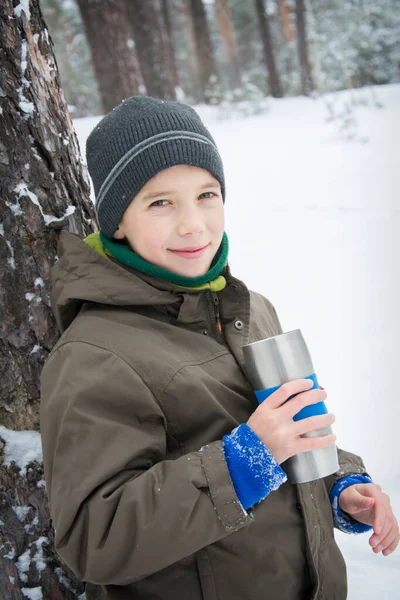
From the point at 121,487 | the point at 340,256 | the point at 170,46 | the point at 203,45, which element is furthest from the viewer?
the point at 170,46

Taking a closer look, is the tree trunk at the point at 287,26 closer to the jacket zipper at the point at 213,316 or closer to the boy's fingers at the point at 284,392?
the jacket zipper at the point at 213,316

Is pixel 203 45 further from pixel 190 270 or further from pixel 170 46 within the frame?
pixel 190 270

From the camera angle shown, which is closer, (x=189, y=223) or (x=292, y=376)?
(x=292, y=376)

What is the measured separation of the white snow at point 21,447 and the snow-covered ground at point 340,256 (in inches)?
51.6

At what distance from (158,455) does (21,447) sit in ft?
2.31

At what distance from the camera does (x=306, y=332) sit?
3.55m

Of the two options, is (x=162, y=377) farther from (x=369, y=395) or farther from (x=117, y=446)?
(x=369, y=395)

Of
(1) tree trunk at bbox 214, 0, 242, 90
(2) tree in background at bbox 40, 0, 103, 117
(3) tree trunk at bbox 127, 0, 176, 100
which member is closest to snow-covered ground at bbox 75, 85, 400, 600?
(3) tree trunk at bbox 127, 0, 176, 100

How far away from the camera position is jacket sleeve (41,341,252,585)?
1.11m

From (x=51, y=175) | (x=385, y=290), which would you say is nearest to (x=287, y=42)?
(x=385, y=290)

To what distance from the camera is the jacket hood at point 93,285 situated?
1355 mm

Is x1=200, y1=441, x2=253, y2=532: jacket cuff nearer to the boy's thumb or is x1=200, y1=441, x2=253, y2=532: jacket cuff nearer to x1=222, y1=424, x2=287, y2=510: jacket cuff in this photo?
x1=222, y1=424, x2=287, y2=510: jacket cuff

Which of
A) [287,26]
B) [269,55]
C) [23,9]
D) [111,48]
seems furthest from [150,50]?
[287,26]

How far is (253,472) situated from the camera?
1.15m
